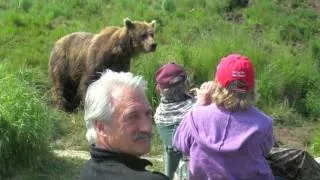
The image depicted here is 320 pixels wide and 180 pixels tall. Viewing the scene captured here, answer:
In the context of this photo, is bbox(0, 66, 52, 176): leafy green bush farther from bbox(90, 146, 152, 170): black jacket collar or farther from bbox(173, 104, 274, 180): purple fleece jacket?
bbox(90, 146, 152, 170): black jacket collar

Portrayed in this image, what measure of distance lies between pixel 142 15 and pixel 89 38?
7.45 m

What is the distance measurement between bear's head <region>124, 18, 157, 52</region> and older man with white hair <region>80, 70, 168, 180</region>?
820 cm

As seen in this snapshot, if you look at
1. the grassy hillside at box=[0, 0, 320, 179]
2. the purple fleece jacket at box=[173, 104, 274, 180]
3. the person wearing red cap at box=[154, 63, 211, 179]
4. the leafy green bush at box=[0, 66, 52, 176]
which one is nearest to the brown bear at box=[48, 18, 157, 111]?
the grassy hillside at box=[0, 0, 320, 179]

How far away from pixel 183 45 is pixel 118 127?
1114 cm

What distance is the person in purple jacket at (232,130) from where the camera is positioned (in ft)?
13.2

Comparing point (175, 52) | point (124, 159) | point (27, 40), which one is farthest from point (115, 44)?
point (124, 159)

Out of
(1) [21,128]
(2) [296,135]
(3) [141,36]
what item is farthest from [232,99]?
(2) [296,135]

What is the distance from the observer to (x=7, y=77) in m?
8.31

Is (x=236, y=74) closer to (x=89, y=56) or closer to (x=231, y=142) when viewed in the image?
(x=231, y=142)

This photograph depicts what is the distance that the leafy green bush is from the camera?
295 inches

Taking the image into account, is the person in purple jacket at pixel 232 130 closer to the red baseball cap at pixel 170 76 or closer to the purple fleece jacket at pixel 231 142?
the purple fleece jacket at pixel 231 142

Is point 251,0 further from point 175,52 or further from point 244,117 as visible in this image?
point 244,117

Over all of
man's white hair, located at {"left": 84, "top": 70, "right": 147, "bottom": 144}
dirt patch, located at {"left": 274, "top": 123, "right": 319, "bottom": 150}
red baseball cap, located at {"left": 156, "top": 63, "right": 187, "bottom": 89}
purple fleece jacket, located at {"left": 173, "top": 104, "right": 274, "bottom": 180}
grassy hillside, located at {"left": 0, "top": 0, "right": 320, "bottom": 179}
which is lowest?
dirt patch, located at {"left": 274, "top": 123, "right": 319, "bottom": 150}

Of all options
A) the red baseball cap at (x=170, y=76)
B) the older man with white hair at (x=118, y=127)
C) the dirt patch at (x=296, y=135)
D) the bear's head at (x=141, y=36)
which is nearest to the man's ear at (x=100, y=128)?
the older man with white hair at (x=118, y=127)
